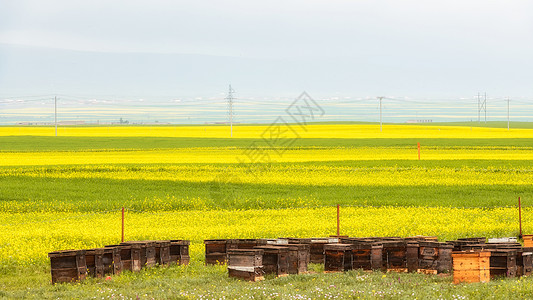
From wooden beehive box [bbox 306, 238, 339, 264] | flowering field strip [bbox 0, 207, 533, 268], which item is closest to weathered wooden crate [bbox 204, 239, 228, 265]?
flowering field strip [bbox 0, 207, 533, 268]

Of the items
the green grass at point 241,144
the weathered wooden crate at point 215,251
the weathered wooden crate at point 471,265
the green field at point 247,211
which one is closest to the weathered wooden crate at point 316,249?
the weathered wooden crate at point 215,251

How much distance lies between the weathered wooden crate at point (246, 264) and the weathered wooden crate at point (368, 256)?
2.31 meters

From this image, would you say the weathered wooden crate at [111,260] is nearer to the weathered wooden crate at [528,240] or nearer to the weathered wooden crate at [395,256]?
the weathered wooden crate at [395,256]

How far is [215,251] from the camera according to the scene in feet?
58.7

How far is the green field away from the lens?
46.7ft

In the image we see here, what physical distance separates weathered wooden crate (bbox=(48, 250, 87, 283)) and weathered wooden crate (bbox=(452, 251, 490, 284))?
8.29 meters

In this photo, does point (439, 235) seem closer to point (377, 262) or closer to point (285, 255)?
point (377, 262)

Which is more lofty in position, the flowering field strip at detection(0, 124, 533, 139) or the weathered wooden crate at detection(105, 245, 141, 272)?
the flowering field strip at detection(0, 124, 533, 139)

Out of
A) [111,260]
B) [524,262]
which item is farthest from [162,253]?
[524,262]

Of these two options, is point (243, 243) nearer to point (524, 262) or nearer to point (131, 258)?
point (131, 258)

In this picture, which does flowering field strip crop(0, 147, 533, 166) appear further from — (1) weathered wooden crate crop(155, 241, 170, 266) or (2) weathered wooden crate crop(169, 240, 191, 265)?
(1) weathered wooden crate crop(155, 241, 170, 266)

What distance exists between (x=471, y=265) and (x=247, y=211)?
1416cm

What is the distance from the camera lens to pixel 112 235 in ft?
70.9

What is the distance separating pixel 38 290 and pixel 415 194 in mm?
21453
